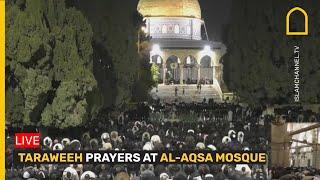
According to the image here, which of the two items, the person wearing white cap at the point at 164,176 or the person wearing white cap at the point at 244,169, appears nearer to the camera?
the person wearing white cap at the point at 244,169

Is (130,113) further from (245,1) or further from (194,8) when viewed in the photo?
(194,8)

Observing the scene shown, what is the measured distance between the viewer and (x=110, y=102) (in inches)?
914

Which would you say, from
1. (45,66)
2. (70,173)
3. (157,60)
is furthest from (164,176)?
(157,60)

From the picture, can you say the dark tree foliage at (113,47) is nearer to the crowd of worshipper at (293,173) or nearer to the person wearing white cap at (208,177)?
the person wearing white cap at (208,177)

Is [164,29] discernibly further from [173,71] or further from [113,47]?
[113,47]

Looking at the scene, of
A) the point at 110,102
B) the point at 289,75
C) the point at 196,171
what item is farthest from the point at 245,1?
the point at 196,171

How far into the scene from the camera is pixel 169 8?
58344mm

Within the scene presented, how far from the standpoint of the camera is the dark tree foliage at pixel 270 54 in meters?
22.1

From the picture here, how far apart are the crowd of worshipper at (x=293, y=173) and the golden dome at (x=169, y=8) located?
45.9 m

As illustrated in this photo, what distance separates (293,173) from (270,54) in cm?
1290

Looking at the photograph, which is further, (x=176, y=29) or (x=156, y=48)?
(x=176, y=29)

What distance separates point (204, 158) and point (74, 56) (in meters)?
6.81
